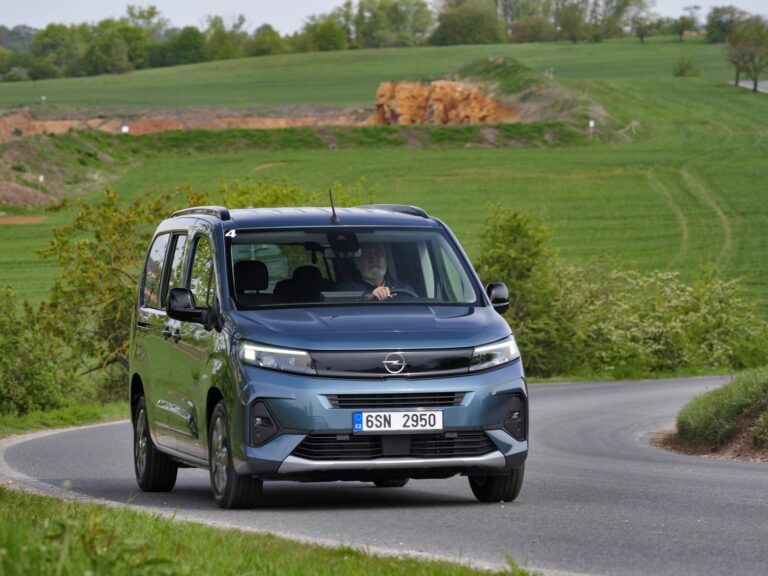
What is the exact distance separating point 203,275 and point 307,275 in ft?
2.85

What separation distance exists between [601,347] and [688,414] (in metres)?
27.9

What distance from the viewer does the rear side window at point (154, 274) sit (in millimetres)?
13109

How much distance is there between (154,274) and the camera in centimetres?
1336

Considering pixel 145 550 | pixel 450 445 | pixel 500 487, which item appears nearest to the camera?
pixel 145 550

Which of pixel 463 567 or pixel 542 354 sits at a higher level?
pixel 463 567

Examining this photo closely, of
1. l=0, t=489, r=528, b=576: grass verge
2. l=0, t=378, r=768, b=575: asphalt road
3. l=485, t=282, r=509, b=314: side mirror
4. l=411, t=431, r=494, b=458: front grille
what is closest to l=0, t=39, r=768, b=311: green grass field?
l=0, t=378, r=768, b=575: asphalt road

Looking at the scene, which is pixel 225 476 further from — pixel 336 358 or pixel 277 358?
pixel 336 358

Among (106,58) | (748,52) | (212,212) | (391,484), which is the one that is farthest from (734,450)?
(106,58)

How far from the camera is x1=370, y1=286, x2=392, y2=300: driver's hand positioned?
37.0ft

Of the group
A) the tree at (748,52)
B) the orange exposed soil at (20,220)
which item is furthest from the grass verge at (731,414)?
the tree at (748,52)

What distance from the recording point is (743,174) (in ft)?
291

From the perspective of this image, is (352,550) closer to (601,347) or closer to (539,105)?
(601,347)

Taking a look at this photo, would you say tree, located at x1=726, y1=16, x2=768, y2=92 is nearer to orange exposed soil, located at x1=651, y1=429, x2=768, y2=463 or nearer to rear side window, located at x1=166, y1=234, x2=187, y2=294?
orange exposed soil, located at x1=651, y1=429, x2=768, y2=463

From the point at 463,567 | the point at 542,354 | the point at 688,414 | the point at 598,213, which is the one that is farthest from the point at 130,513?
the point at 598,213
